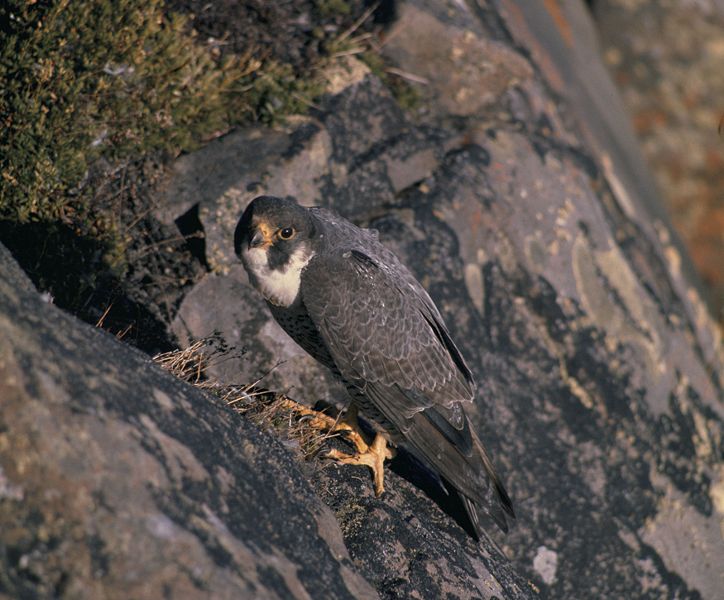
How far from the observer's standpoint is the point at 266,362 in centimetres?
511

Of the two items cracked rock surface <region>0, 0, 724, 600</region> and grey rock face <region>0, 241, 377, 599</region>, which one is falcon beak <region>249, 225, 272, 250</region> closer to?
cracked rock surface <region>0, 0, 724, 600</region>

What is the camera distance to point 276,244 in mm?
4176

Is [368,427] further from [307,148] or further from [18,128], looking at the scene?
[18,128]

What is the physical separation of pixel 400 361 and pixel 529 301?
6.76 ft

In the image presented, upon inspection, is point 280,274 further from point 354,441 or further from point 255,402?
point 354,441

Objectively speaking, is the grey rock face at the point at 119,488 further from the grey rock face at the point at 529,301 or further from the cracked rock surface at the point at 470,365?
the grey rock face at the point at 529,301

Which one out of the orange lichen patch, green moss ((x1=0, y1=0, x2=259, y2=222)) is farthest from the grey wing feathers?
the orange lichen patch

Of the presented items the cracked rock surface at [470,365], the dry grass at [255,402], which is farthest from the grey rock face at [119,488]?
the dry grass at [255,402]

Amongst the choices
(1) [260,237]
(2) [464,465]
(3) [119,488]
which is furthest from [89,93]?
(3) [119,488]

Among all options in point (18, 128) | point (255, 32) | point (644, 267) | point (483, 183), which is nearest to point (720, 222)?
point (644, 267)

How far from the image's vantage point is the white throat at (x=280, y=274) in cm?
421

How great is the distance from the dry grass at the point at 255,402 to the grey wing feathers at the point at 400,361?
33cm

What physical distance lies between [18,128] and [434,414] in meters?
2.86

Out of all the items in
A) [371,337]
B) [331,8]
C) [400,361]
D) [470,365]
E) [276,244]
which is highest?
[331,8]
